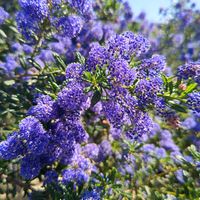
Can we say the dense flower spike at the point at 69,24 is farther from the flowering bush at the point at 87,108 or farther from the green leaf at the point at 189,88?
the green leaf at the point at 189,88

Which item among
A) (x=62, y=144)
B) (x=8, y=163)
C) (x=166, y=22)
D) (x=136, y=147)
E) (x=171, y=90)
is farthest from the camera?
(x=166, y=22)

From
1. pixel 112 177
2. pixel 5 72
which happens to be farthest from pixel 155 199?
pixel 5 72

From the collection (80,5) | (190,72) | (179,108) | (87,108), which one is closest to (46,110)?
(87,108)

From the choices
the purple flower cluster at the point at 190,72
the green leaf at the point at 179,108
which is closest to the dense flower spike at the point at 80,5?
the purple flower cluster at the point at 190,72

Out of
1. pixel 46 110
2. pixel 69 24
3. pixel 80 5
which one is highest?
pixel 80 5

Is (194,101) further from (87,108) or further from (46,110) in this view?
(46,110)

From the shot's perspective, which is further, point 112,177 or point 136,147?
point 136,147

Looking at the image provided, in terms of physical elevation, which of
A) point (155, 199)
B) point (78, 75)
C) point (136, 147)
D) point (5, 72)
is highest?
point (5, 72)

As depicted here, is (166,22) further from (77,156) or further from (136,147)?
(77,156)

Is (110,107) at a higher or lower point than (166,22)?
lower
